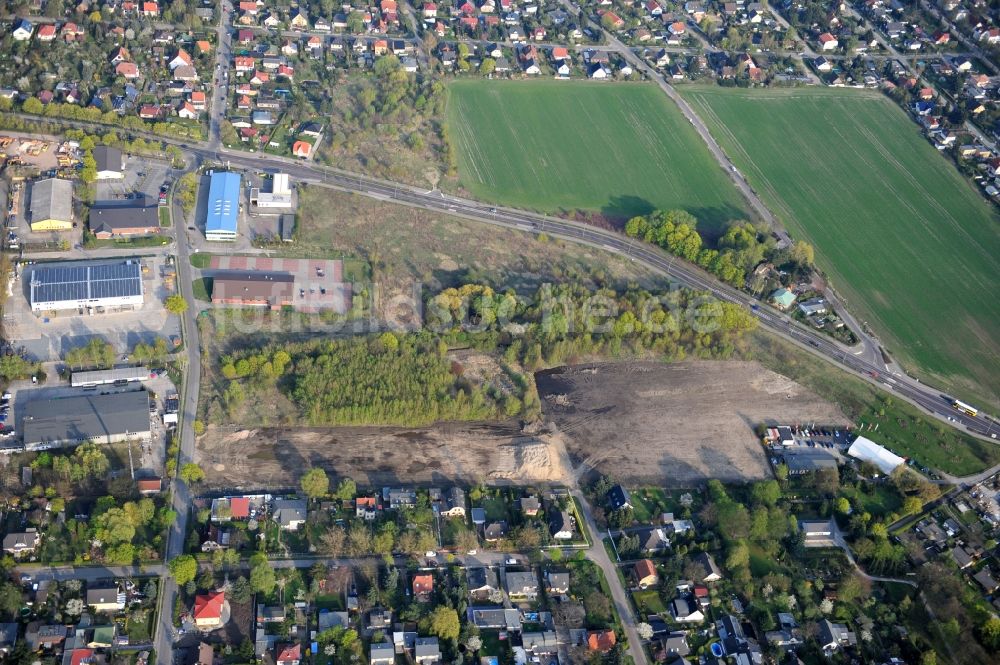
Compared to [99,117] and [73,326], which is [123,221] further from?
[99,117]

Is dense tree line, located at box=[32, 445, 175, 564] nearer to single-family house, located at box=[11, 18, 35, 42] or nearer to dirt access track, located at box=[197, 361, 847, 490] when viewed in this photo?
dirt access track, located at box=[197, 361, 847, 490]

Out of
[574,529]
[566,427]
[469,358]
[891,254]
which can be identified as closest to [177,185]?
[469,358]

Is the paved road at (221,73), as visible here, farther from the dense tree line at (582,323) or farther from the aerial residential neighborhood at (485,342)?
the dense tree line at (582,323)

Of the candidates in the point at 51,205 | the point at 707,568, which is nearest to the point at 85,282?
the point at 51,205

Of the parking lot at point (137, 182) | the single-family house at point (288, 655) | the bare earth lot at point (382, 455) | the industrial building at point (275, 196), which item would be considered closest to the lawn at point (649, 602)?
the bare earth lot at point (382, 455)

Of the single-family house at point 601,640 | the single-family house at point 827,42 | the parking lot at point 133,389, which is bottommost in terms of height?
the parking lot at point 133,389
